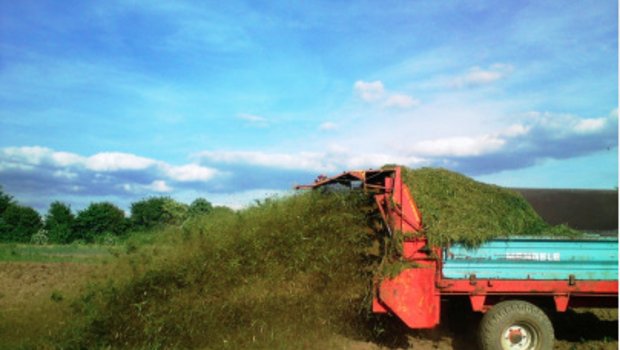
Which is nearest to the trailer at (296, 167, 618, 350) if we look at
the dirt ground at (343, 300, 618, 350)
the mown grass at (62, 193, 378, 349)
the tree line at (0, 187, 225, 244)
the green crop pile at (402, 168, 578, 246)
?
the green crop pile at (402, 168, 578, 246)

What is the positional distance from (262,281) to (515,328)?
3.27m

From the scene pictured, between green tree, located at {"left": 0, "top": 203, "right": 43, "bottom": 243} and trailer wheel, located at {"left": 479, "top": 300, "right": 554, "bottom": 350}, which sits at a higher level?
green tree, located at {"left": 0, "top": 203, "right": 43, "bottom": 243}

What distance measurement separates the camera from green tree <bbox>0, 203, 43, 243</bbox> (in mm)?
41875

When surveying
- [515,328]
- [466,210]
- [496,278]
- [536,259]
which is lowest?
[515,328]

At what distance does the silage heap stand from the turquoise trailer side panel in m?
0.20

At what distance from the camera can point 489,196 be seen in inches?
284

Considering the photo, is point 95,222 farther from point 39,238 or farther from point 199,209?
point 199,209

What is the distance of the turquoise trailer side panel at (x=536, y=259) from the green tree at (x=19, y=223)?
43.2 metres

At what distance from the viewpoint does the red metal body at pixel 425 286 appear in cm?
639

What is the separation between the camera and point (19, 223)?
4278cm

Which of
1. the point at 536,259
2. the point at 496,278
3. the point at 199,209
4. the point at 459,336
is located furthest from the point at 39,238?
the point at 536,259

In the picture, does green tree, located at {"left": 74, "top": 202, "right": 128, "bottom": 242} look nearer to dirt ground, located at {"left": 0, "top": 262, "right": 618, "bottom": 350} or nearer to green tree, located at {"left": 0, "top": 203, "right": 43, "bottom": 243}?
green tree, located at {"left": 0, "top": 203, "right": 43, "bottom": 243}

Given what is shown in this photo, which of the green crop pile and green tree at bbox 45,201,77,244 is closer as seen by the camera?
the green crop pile

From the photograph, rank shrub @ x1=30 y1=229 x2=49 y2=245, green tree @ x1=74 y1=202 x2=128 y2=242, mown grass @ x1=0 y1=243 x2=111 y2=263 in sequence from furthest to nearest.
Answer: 1. green tree @ x1=74 y1=202 x2=128 y2=242
2. shrub @ x1=30 y1=229 x2=49 y2=245
3. mown grass @ x1=0 y1=243 x2=111 y2=263
